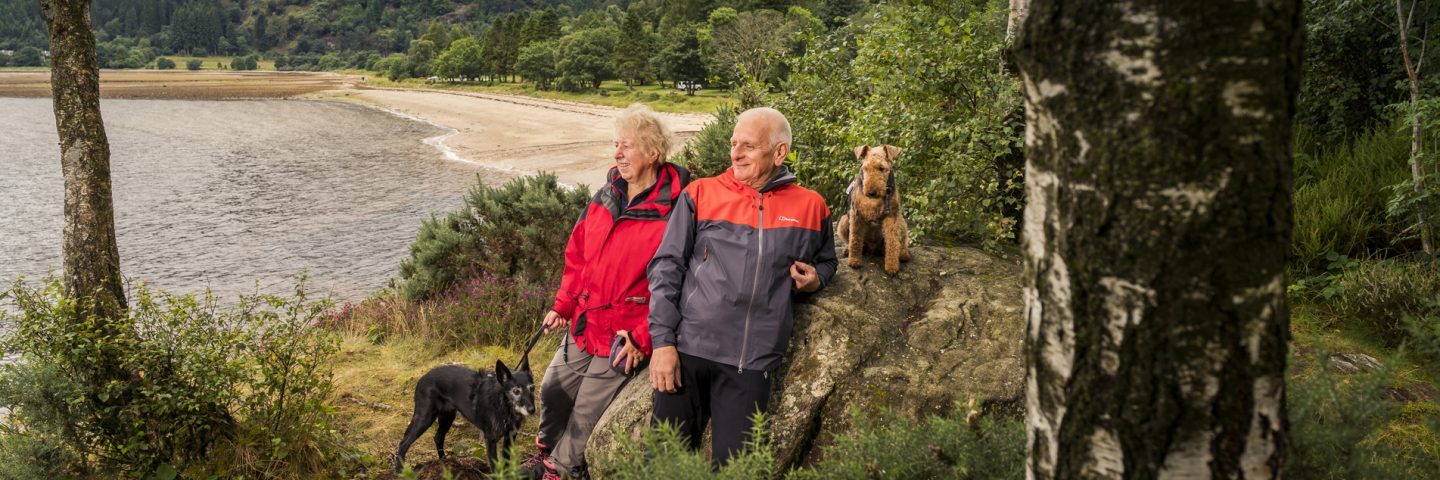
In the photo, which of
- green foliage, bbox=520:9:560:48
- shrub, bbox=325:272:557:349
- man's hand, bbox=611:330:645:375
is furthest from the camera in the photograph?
green foliage, bbox=520:9:560:48

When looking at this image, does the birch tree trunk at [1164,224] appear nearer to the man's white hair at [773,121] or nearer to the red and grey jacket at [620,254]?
the man's white hair at [773,121]

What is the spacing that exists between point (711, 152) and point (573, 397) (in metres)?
7.50

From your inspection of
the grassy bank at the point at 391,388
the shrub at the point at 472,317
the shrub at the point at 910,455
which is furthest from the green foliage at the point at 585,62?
the shrub at the point at 910,455

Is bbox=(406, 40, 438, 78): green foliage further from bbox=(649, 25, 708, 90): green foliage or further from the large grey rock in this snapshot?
the large grey rock

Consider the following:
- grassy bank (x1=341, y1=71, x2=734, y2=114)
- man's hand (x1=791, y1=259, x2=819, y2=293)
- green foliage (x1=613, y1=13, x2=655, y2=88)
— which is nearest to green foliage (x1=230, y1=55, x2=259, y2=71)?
grassy bank (x1=341, y1=71, x2=734, y2=114)

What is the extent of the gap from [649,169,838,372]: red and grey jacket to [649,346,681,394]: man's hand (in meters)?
0.04

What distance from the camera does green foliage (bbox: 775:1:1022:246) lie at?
5.75 m

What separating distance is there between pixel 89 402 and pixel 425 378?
194 cm

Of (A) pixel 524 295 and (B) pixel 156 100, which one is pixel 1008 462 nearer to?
(A) pixel 524 295

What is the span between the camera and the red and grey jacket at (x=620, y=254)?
403 centimetres

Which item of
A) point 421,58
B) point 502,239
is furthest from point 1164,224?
point 421,58

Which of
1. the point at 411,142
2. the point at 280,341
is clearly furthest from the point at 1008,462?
the point at 411,142

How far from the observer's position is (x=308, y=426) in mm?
5211

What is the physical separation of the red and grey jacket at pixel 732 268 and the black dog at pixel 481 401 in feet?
4.52
